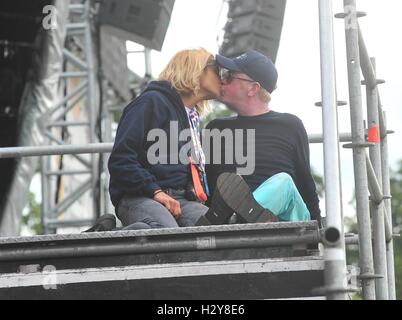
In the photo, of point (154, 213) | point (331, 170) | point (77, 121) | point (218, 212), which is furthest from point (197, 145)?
point (77, 121)

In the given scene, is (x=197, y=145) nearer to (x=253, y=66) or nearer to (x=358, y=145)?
(x=253, y=66)

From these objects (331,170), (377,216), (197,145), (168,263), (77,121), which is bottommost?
(168,263)

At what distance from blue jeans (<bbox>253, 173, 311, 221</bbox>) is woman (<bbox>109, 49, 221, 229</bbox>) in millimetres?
289

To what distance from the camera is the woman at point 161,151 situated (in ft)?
15.9

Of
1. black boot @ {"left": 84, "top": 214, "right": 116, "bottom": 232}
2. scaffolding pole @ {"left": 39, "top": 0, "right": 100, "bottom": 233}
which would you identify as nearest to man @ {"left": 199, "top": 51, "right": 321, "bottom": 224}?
black boot @ {"left": 84, "top": 214, "right": 116, "bottom": 232}

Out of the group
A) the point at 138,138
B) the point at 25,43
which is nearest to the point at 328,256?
the point at 138,138

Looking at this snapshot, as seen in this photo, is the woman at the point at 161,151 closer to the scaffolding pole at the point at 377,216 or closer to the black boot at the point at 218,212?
the black boot at the point at 218,212

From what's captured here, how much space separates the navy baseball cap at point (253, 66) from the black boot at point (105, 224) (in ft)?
2.78

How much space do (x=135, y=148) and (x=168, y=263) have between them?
2.67 ft

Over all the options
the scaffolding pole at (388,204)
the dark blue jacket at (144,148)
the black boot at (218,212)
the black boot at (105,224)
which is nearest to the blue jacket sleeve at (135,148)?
the dark blue jacket at (144,148)

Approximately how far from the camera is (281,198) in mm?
4684

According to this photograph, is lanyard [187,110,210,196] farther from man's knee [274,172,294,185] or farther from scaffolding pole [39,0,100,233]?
scaffolding pole [39,0,100,233]

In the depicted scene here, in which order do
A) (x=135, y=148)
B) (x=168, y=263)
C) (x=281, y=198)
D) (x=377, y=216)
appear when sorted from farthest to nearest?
1. (x=377, y=216)
2. (x=135, y=148)
3. (x=281, y=198)
4. (x=168, y=263)

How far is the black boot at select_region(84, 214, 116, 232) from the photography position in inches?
186
